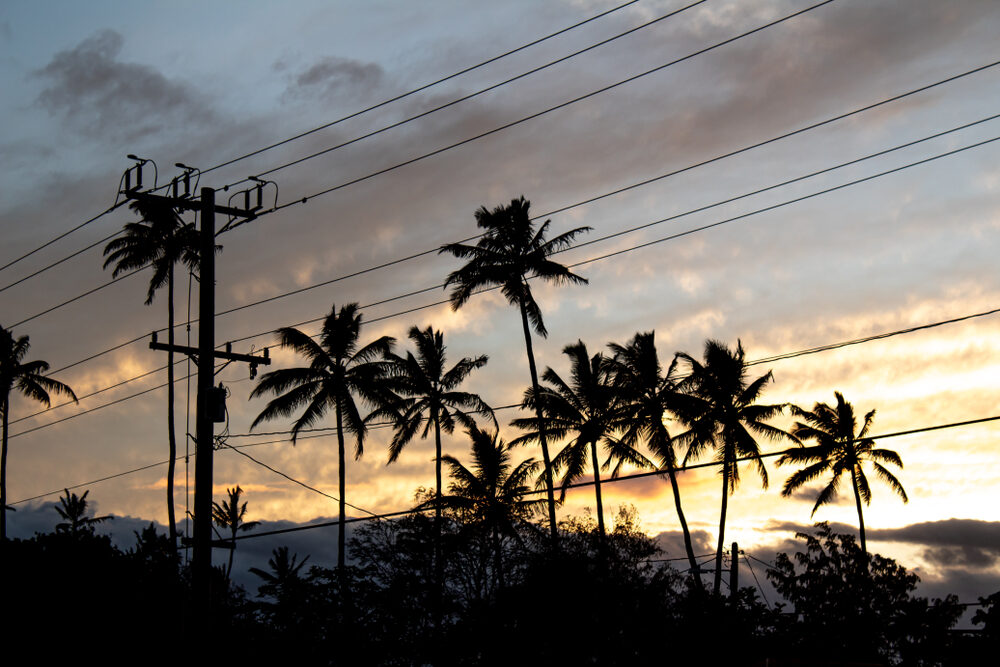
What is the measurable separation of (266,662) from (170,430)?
1576 centimetres

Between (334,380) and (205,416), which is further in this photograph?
(334,380)

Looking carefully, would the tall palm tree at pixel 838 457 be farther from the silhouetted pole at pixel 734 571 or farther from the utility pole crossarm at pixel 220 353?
the utility pole crossarm at pixel 220 353

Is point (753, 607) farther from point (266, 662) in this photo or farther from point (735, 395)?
point (266, 662)

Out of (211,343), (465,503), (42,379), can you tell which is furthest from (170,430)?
(211,343)

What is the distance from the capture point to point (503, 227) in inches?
1642

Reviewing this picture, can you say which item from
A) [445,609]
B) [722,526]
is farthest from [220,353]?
[722,526]

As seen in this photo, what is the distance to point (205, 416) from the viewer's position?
17.0 metres

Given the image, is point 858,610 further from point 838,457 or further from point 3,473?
point 3,473

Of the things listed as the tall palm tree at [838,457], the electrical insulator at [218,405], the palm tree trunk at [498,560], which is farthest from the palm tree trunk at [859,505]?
the electrical insulator at [218,405]

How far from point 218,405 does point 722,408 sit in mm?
30736

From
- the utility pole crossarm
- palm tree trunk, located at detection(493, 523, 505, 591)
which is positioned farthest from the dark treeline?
the utility pole crossarm

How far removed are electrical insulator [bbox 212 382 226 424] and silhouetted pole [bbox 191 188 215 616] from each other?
2.6 inches

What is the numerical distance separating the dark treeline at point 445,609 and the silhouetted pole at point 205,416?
1395cm

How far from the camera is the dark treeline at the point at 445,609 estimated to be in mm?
32344
